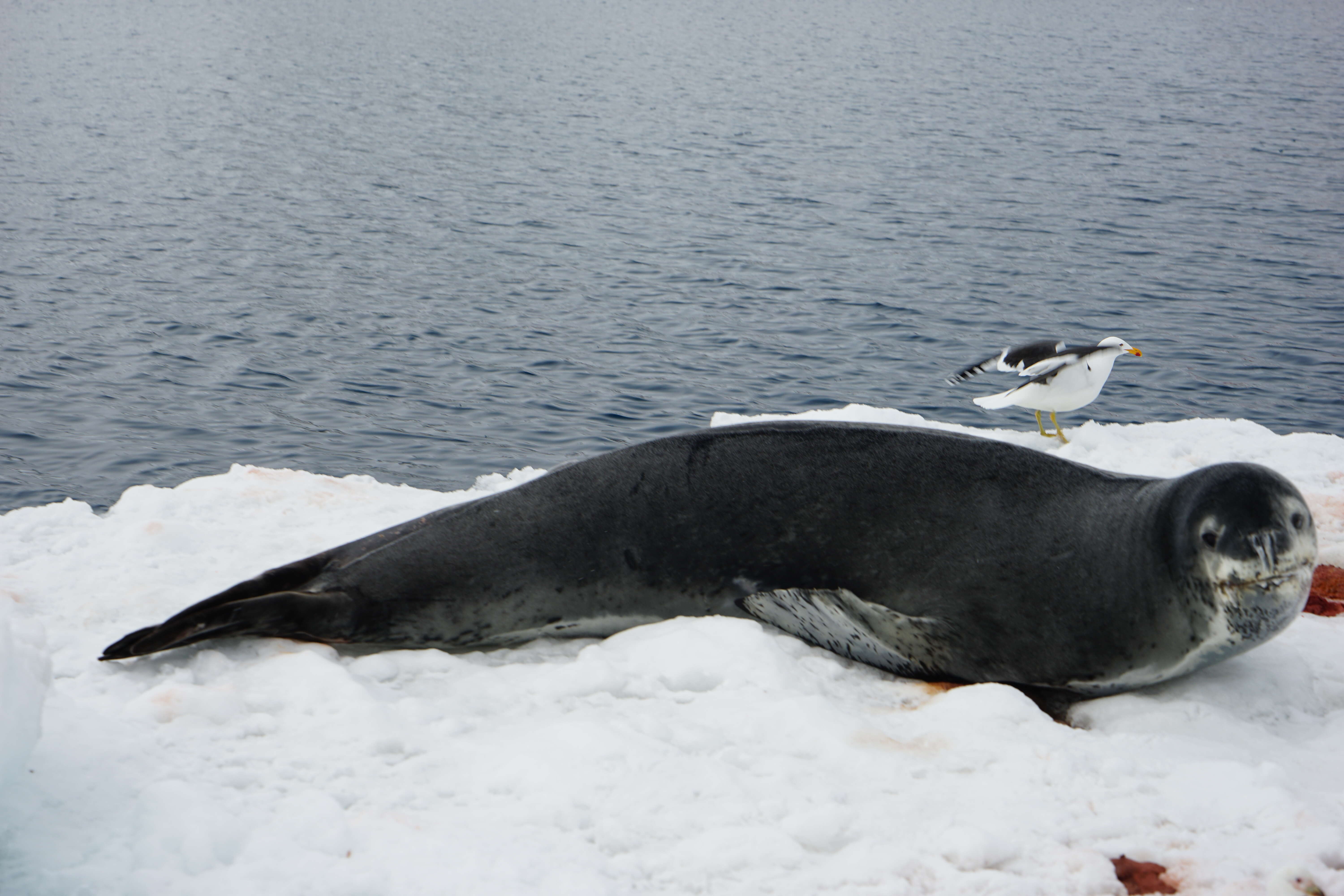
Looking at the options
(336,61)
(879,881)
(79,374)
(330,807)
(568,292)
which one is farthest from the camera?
(336,61)

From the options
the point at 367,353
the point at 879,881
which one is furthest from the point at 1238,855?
the point at 367,353

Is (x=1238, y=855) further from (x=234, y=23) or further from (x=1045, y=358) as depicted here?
(x=234, y=23)

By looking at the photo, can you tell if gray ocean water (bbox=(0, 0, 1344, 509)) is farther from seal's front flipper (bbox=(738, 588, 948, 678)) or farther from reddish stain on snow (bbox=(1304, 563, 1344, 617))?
reddish stain on snow (bbox=(1304, 563, 1344, 617))

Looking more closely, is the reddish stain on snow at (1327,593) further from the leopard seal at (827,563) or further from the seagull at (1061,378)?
the seagull at (1061,378)

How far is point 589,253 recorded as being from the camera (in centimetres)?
1930

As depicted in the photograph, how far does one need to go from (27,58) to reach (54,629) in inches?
1511

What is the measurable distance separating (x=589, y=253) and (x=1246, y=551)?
16341 mm

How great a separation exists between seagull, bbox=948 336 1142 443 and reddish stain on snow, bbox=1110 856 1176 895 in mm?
5520

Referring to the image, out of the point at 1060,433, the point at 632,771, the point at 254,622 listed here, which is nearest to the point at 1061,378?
the point at 1060,433

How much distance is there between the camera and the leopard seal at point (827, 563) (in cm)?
396

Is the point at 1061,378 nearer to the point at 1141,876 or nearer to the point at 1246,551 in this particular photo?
the point at 1246,551

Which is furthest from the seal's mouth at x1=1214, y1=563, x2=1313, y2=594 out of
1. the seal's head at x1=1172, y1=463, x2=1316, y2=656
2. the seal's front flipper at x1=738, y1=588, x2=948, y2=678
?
the seal's front flipper at x1=738, y1=588, x2=948, y2=678

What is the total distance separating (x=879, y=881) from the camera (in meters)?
2.73

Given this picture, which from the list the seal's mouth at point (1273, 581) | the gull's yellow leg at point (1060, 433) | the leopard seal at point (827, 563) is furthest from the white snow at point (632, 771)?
the gull's yellow leg at point (1060, 433)
